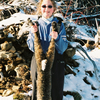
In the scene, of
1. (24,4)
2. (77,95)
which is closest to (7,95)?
(77,95)

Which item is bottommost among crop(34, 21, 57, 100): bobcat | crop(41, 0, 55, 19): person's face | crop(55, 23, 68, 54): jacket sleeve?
crop(34, 21, 57, 100): bobcat

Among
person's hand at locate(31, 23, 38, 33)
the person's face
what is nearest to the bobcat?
person's hand at locate(31, 23, 38, 33)

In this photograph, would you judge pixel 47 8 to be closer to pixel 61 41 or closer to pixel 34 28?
pixel 34 28

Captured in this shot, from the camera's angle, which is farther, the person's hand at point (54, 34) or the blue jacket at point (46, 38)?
the blue jacket at point (46, 38)

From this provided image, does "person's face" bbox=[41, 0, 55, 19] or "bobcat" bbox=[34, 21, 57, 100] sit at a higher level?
"person's face" bbox=[41, 0, 55, 19]

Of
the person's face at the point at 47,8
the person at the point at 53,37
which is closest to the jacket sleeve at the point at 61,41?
the person at the point at 53,37

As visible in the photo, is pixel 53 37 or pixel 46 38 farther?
pixel 46 38

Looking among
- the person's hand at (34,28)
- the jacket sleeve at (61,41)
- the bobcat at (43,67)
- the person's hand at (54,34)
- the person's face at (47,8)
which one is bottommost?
the bobcat at (43,67)

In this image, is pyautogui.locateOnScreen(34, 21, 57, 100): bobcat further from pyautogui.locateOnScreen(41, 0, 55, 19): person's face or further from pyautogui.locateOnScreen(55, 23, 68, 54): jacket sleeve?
pyautogui.locateOnScreen(41, 0, 55, 19): person's face

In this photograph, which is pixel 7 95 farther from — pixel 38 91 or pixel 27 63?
pixel 38 91

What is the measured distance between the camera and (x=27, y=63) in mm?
2326

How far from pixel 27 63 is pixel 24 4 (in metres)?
3.15

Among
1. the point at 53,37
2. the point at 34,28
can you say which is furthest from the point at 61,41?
the point at 34,28

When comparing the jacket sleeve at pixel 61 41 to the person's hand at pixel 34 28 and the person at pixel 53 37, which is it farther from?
the person's hand at pixel 34 28
